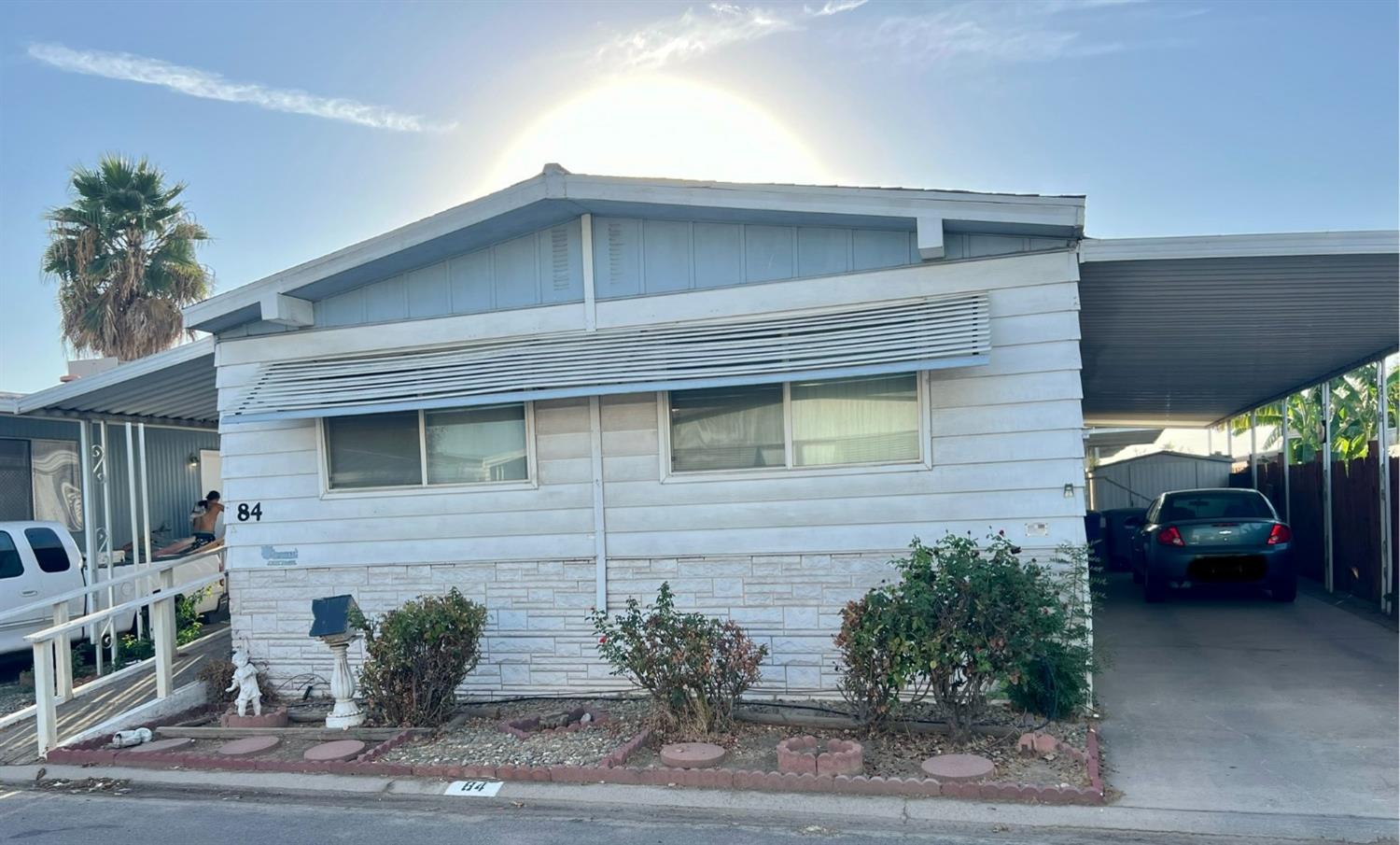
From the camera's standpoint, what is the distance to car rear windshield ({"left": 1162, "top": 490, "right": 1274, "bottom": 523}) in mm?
11891

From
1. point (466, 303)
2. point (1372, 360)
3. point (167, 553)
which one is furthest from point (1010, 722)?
point (167, 553)

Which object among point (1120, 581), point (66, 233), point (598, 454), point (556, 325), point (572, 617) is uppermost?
point (66, 233)

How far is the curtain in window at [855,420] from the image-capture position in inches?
315

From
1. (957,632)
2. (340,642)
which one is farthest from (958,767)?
(340,642)

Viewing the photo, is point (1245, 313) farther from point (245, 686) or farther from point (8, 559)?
point (8, 559)

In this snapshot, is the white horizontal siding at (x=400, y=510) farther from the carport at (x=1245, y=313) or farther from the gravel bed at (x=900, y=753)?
the carport at (x=1245, y=313)

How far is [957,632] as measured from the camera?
21.9 feet

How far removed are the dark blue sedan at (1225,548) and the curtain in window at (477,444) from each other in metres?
7.34

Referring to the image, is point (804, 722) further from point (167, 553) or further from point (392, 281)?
point (167, 553)

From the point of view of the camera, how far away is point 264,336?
9.51 metres

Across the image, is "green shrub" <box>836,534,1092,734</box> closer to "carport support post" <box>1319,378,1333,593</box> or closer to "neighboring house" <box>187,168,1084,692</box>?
"neighboring house" <box>187,168,1084,692</box>

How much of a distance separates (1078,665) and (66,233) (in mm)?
17767

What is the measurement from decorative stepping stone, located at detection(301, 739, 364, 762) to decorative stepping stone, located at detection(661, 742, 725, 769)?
7.34ft

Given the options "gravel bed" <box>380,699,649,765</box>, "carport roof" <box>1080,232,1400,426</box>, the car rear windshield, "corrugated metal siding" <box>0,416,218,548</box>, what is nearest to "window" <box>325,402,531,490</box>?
"gravel bed" <box>380,699,649,765</box>
